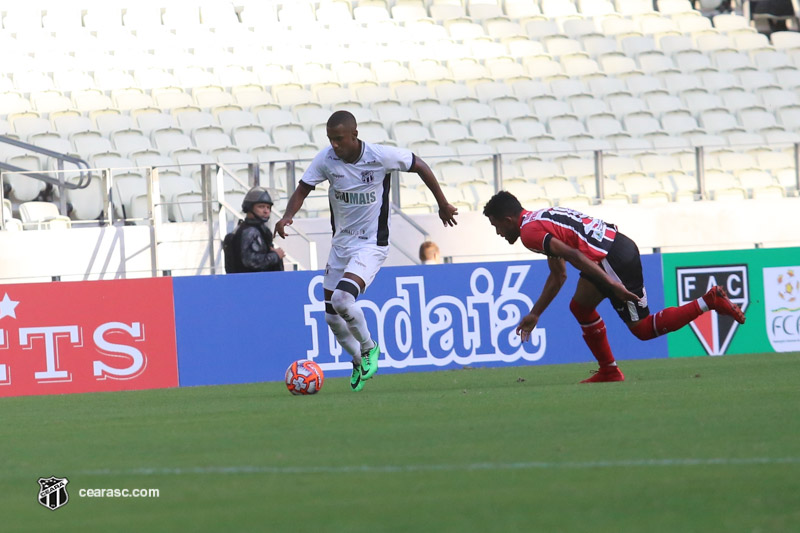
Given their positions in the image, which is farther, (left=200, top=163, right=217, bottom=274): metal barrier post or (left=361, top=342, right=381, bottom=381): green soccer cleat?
(left=200, top=163, right=217, bottom=274): metal barrier post

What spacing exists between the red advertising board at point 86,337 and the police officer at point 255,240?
87cm

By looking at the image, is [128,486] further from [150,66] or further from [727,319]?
[150,66]

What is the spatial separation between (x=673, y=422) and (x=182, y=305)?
766 cm

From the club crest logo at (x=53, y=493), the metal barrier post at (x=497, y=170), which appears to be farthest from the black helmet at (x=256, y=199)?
the club crest logo at (x=53, y=493)

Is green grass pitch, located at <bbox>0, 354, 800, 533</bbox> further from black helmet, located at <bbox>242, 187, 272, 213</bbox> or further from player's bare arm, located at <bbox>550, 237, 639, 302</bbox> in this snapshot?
black helmet, located at <bbox>242, 187, 272, 213</bbox>

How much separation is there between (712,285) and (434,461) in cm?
971

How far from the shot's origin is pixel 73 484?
516cm

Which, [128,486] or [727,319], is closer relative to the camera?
[128,486]

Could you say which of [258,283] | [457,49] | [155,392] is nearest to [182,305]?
[258,283]

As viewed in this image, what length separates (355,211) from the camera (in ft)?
33.3

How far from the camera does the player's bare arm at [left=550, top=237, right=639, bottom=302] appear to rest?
9242 mm

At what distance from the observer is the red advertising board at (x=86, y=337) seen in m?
12.8

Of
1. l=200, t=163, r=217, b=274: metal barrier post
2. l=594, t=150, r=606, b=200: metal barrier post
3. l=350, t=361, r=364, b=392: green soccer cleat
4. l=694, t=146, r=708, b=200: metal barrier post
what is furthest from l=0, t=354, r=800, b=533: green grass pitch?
l=694, t=146, r=708, b=200: metal barrier post

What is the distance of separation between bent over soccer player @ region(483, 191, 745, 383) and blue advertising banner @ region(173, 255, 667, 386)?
3943 millimetres
